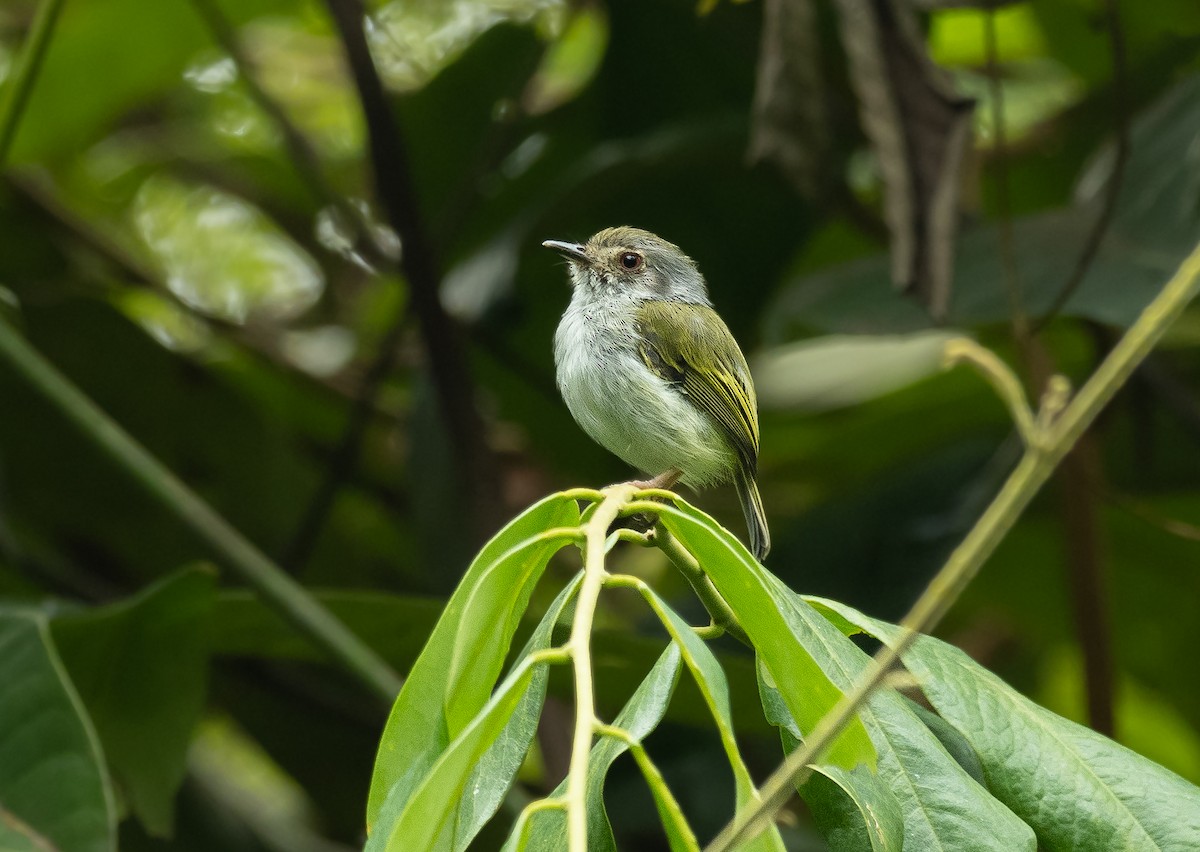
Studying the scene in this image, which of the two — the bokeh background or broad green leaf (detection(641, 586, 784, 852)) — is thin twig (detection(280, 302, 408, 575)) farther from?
broad green leaf (detection(641, 586, 784, 852))

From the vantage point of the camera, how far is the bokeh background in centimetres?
313

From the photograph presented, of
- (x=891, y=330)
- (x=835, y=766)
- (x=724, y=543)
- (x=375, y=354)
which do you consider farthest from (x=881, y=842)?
(x=375, y=354)

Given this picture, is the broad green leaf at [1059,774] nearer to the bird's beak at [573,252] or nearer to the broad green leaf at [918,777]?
the broad green leaf at [918,777]

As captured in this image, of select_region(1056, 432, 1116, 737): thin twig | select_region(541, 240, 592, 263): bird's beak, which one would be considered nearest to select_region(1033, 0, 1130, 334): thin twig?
select_region(1056, 432, 1116, 737): thin twig

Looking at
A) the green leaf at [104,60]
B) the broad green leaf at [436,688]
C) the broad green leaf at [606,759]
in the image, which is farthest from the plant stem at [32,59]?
the broad green leaf at [606,759]

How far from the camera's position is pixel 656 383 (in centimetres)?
273

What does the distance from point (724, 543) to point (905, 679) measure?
0.27 m

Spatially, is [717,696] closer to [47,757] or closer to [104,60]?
[47,757]

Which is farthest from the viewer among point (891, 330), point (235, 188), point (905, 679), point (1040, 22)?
point (235, 188)

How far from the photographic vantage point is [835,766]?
1242mm

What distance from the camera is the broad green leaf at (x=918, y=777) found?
1286mm

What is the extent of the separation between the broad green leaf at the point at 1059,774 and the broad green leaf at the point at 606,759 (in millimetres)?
251

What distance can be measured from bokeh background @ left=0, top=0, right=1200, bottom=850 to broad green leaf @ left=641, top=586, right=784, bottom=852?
5.18 ft

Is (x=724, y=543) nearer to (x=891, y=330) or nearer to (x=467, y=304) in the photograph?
(x=891, y=330)
